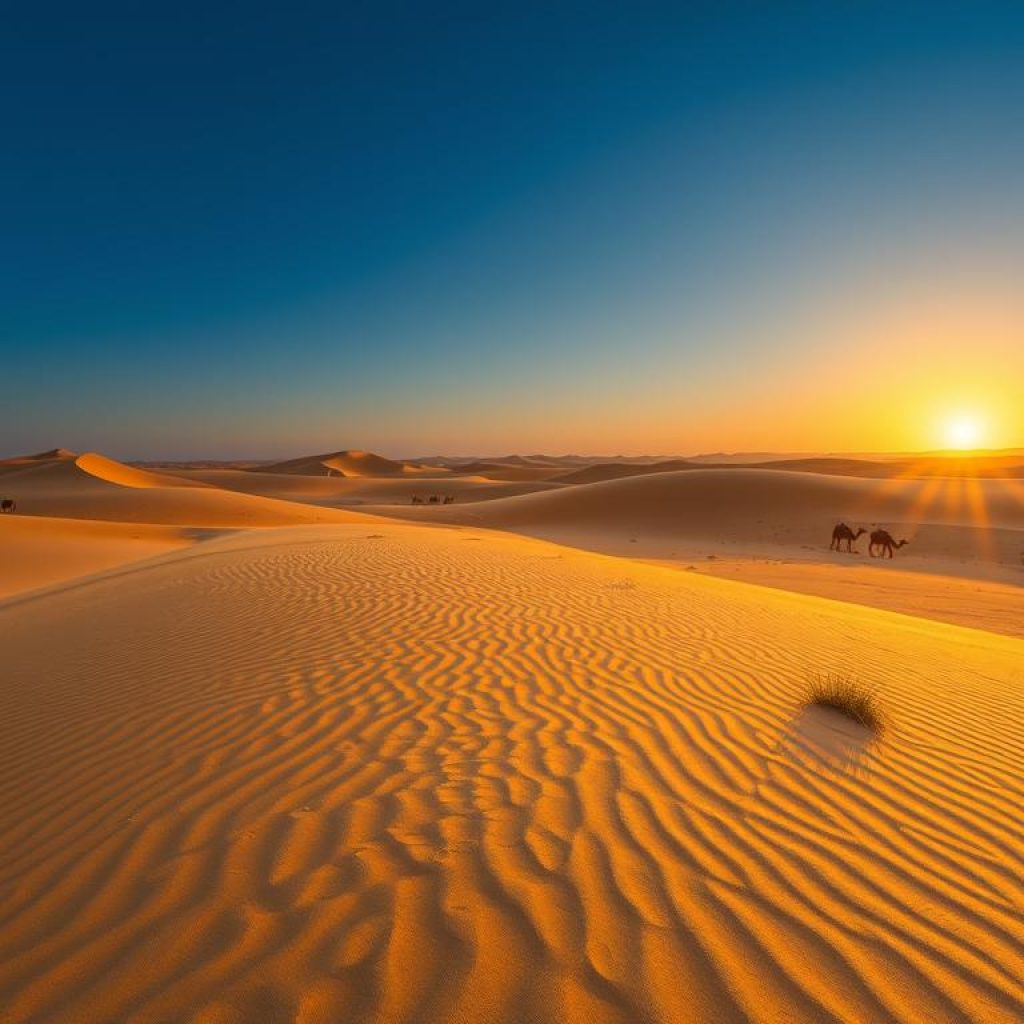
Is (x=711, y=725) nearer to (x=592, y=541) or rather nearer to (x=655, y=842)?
(x=655, y=842)

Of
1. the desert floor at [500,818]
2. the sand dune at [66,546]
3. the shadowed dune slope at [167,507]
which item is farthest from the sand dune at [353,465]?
the desert floor at [500,818]

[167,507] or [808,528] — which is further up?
[167,507]

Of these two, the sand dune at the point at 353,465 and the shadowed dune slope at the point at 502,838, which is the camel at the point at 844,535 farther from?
the sand dune at the point at 353,465

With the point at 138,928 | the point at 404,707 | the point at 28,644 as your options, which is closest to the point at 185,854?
the point at 138,928

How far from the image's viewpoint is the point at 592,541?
1086 inches

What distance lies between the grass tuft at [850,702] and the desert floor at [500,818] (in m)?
0.13

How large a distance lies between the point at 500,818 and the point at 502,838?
180 mm

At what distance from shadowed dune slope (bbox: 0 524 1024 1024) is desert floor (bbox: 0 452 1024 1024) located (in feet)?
0.05

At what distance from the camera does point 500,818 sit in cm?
319

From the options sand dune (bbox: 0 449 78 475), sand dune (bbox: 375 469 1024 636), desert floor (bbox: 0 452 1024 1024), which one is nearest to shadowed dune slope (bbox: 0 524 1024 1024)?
desert floor (bbox: 0 452 1024 1024)

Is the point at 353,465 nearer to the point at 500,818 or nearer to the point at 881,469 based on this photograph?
the point at 881,469

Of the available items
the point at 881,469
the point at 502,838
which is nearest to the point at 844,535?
the point at 502,838

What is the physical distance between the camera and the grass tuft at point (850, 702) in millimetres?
4680

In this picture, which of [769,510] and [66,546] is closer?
[66,546]
